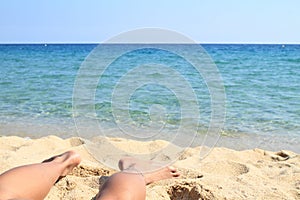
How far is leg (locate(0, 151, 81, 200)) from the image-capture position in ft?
5.62

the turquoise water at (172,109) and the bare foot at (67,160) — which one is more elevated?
the bare foot at (67,160)

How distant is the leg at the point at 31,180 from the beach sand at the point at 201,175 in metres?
0.12

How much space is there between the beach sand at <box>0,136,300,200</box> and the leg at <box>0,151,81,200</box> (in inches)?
4.6

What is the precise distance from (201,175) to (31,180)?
43.6 inches

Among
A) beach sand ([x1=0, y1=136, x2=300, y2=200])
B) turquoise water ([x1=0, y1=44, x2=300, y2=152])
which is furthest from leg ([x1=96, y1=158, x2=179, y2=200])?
turquoise water ([x1=0, y1=44, x2=300, y2=152])

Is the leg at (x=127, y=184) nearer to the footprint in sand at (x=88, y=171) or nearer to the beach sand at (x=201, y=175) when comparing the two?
the beach sand at (x=201, y=175)

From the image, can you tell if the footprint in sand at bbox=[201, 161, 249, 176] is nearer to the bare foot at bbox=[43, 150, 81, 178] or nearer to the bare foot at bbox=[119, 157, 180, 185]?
the bare foot at bbox=[119, 157, 180, 185]

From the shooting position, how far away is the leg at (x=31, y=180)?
1.71 m

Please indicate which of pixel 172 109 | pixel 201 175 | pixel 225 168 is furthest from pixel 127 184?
pixel 172 109

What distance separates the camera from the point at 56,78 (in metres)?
10.3

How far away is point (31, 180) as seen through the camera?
1850 mm

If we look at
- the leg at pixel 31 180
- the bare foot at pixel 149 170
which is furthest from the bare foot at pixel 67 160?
the bare foot at pixel 149 170

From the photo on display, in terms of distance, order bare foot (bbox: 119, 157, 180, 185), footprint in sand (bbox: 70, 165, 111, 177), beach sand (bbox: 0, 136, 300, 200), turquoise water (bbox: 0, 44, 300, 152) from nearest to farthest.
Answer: beach sand (bbox: 0, 136, 300, 200), bare foot (bbox: 119, 157, 180, 185), footprint in sand (bbox: 70, 165, 111, 177), turquoise water (bbox: 0, 44, 300, 152)

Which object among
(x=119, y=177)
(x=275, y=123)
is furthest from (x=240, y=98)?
(x=119, y=177)
